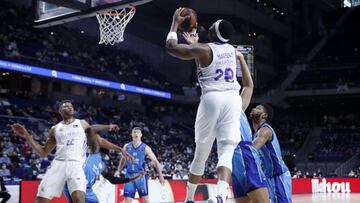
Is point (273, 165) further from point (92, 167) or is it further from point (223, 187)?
point (92, 167)

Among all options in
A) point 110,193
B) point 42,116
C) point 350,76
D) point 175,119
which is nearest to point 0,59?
point 42,116

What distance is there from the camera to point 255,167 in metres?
5.58

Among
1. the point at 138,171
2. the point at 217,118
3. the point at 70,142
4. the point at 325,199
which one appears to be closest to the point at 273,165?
the point at 217,118

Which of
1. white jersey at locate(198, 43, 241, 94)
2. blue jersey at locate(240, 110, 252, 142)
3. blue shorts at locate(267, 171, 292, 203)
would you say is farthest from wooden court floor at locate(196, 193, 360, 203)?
white jersey at locate(198, 43, 241, 94)

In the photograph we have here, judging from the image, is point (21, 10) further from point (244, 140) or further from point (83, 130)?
point (244, 140)

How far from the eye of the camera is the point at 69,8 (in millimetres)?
11117

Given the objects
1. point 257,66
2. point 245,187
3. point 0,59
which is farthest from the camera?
point 257,66

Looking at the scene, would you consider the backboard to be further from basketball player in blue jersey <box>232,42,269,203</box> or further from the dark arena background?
basketball player in blue jersey <box>232,42,269,203</box>

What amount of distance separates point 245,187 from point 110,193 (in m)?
9.50

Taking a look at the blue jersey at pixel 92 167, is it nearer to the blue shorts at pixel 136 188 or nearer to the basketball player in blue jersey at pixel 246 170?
the blue shorts at pixel 136 188

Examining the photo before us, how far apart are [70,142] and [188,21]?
2.65m

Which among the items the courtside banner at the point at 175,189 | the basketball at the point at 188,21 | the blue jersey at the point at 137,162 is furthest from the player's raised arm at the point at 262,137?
the blue jersey at the point at 137,162

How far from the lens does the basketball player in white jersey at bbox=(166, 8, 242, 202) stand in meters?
4.97

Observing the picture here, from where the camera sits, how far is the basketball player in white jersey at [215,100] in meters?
4.97
